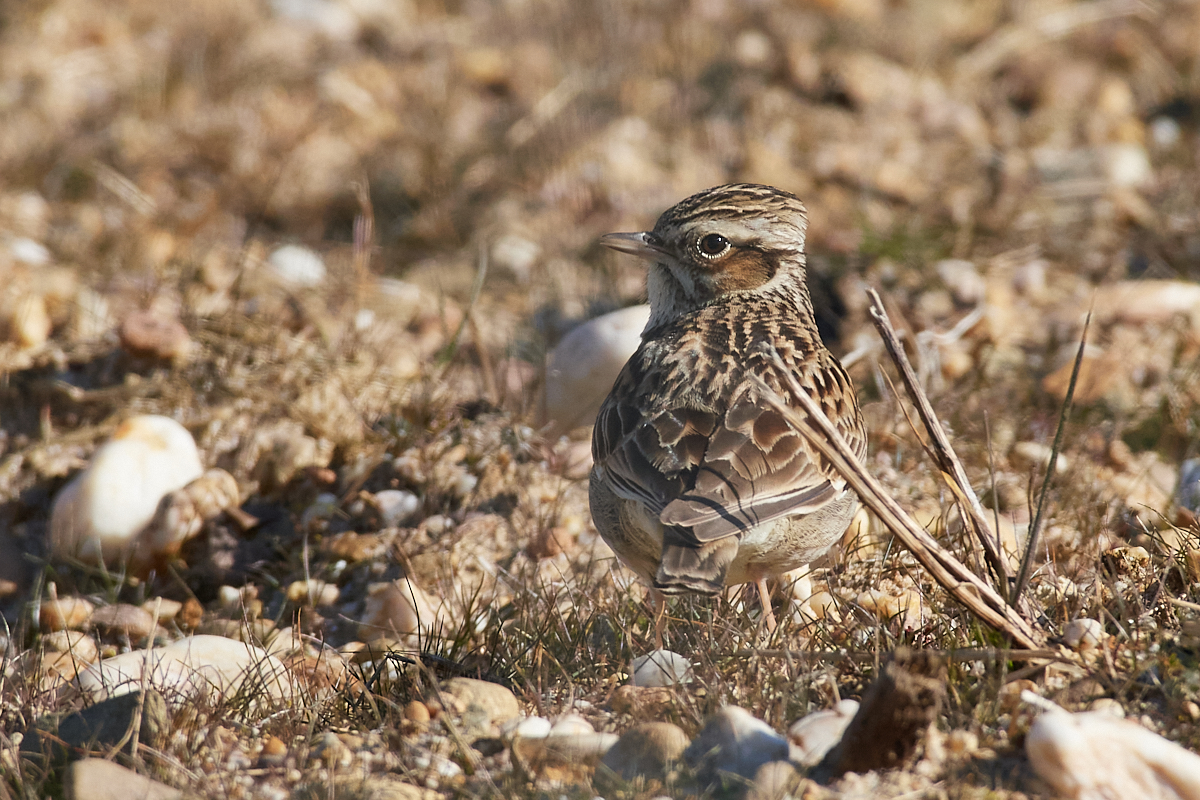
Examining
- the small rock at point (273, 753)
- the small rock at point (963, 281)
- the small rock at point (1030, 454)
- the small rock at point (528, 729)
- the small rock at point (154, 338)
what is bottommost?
the small rock at point (1030, 454)

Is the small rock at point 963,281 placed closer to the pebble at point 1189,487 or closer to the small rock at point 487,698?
the pebble at point 1189,487

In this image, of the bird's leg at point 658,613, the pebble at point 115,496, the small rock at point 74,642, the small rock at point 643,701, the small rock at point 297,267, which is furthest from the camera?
the small rock at point 297,267

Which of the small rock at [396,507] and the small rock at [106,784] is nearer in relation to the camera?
the small rock at [106,784]

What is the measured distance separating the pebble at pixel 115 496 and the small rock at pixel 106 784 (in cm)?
250

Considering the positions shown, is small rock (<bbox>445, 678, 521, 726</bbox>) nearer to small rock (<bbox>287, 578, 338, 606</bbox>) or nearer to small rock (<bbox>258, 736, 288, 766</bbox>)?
small rock (<bbox>258, 736, 288, 766</bbox>)

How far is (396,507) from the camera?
18.4 feet

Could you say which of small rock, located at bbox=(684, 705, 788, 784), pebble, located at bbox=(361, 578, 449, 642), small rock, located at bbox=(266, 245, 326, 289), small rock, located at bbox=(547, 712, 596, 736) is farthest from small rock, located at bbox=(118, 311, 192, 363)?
small rock, located at bbox=(684, 705, 788, 784)

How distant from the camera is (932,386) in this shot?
6.45 metres

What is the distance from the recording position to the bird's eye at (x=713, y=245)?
16.6 ft

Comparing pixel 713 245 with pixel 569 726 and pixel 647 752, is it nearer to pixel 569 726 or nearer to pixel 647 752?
pixel 569 726

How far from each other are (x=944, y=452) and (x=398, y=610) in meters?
2.28

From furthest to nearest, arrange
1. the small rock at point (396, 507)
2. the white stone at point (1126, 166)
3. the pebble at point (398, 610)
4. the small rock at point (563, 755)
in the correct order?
the white stone at point (1126, 166) → the small rock at point (396, 507) → the pebble at point (398, 610) → the small rock at point (563, 755)

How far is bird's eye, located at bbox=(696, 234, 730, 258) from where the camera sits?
5.05 meters

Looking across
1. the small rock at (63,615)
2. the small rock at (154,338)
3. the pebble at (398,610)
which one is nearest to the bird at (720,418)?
the pebble at (398,610)
